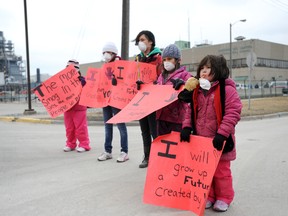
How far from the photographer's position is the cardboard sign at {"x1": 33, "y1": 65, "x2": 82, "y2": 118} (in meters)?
6.21

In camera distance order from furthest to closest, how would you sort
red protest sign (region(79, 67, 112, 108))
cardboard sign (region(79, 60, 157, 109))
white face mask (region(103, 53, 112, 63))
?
red protest sign (region(79, 67, 112, 108)), white face mask (region(103, 53, 112, 63)), cardboard sign (region(79, 60, 157, 109))

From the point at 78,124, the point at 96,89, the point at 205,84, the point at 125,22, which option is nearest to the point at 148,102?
the point at 205,84

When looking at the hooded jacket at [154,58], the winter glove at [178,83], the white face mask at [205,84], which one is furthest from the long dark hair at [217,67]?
the hooded jacket at [154,58]

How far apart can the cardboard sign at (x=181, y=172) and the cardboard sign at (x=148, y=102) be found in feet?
1.44

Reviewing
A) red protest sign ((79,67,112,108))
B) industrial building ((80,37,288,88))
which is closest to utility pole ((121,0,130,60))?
red protest sign ((79,67,112,108))

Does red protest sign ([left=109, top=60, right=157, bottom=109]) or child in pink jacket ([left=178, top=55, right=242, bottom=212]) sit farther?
red protest sign ([left=109, top=60, right=157, bottom=109])

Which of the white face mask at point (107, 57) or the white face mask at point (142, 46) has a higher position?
the white face mask at point (142, 46)

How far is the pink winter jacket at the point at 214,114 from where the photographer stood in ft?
10.2

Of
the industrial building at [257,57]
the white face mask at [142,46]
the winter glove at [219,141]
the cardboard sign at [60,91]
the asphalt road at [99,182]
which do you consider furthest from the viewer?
the industrial building at [257,57]

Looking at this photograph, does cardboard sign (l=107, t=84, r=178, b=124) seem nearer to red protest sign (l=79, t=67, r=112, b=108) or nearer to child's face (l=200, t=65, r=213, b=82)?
child's face (l=200, t=65, r=213, b=82)

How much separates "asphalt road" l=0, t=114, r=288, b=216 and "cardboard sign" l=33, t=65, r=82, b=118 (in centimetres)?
93

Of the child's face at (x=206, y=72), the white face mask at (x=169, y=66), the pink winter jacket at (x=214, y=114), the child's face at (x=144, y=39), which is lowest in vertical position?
the pink winter jacket at (x=214, y=114)

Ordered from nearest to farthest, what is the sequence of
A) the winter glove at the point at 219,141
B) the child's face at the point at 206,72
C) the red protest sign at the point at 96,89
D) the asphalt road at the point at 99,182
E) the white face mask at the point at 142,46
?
the winter glove at the point at 219,141
the child's face at the point at 206,72
the asphalt road at the point at 99,182
the white face mask at the point at 142,46
the red protest sign at the point at 96,89

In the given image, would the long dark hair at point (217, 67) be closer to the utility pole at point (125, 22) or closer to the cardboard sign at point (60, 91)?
the cardboard sign at point (60, 91)
